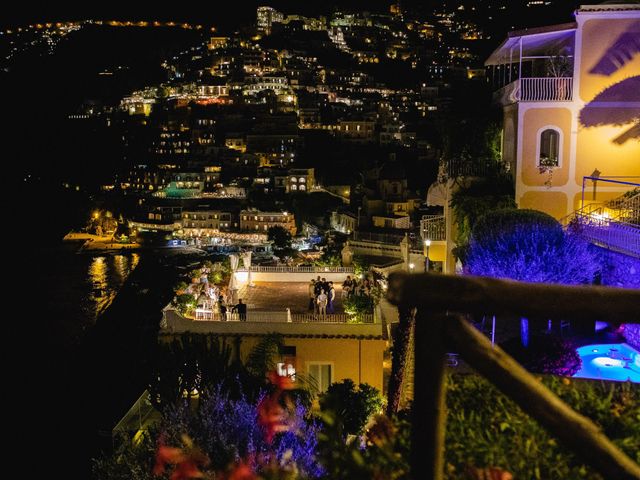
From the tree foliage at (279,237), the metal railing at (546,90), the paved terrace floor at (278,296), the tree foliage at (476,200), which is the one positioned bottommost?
the tree foliage at (279,237)

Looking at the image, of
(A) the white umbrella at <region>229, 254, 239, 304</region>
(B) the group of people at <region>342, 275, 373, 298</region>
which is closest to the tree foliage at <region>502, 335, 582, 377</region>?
(B) the group of people at <region>342, 275, 373, 298</region>

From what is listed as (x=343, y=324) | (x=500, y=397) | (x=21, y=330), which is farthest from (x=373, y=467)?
(x=21, y=330)

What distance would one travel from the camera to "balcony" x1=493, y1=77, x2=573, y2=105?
14062 millimetres

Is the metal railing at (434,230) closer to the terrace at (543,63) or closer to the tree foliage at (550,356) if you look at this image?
the terrace at (543,63)

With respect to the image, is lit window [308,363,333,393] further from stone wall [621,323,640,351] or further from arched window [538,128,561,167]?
arched window [538,128,561,167]

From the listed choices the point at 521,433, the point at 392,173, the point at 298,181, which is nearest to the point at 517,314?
the point at 521,433

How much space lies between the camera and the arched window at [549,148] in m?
14.4

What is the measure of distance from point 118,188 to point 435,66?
202ft

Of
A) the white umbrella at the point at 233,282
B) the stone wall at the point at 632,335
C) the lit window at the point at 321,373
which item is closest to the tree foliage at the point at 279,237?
the white umbrella at the point at 233,282

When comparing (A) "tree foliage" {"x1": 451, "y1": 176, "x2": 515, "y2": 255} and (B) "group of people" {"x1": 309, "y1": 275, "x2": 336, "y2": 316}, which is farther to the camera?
(A) "tree foliage" {"x1": 451, "y1": 176, "x2": 515, "y2": 255}

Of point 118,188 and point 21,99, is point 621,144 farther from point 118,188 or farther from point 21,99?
point 21,99

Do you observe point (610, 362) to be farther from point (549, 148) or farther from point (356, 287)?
point (356, 287)

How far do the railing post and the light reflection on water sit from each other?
139ft

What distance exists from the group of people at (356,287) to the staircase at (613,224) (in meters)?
4.75
